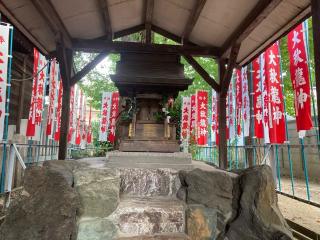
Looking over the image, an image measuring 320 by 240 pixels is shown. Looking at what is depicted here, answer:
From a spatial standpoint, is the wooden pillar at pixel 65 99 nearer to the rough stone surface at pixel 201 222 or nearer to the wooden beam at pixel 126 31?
the wooden beam at pixel 126 31

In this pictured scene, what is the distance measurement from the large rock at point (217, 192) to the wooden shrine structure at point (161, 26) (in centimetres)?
354

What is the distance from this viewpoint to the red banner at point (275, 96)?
6232 millimetres

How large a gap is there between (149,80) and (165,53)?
1.61 metres

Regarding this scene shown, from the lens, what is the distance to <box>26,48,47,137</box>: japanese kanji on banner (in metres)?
6.69

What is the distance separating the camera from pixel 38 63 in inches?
266

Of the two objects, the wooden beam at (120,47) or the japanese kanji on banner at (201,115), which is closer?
the wooden beam at (120,47)

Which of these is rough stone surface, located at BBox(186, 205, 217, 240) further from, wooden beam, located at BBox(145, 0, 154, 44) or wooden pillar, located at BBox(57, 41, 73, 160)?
wooden beam, located at BBox(145, 0, 154, 44)

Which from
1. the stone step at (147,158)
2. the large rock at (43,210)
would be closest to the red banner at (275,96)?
the stone step at (147,158)

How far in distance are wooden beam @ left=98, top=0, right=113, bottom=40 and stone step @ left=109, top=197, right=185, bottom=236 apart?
16.0 feet

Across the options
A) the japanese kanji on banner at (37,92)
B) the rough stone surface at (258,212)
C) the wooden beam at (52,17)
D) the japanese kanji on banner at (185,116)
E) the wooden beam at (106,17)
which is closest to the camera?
the rough stone surface at (258,212)

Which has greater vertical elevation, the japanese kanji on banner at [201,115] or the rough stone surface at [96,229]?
the japanese kanji on banner at [201,115]

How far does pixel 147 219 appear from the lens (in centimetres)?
357

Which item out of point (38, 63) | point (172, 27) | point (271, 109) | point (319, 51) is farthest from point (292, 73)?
point (38, 63)

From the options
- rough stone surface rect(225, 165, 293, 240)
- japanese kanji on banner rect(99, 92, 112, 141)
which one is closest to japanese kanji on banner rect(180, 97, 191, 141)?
japanese kanji on banner rect(99, 92, 112, 141)
